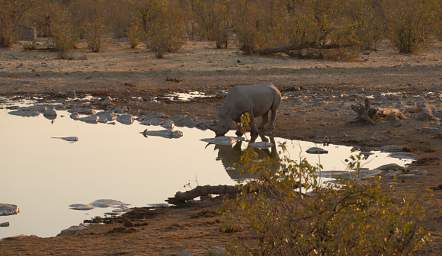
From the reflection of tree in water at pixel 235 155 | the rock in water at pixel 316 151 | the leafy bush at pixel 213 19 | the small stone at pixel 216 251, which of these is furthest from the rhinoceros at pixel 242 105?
the leafy bush at pixel 213 19

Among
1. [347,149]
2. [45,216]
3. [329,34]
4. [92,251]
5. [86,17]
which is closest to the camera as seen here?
[92,251]

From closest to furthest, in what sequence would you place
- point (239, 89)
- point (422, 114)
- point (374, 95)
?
point (239, 89) < point (422, 114) < point (374, 95)

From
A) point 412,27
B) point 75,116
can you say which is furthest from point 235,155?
point 412,27

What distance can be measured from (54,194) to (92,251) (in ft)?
9.62

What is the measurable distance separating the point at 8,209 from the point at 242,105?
241 inches

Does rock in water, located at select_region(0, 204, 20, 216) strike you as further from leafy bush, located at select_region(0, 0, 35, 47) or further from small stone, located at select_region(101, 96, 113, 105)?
leafy bush, located at select_region(0, 0, 35, 47)

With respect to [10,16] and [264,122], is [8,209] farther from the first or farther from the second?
[10,16]

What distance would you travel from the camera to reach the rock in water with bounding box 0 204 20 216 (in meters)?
8.91

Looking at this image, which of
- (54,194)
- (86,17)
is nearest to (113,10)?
(86,17)

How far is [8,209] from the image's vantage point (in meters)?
8.98

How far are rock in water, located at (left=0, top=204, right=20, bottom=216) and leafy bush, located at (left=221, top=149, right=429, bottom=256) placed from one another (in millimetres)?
4531

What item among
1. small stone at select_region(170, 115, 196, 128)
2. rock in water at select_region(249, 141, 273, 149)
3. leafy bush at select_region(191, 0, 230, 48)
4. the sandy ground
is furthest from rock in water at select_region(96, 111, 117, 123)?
leafy bush at select_region(191, 0, 230, 48)

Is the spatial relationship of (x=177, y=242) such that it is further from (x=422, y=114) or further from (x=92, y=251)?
(x=422, y=114)

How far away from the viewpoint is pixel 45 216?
8883 mm
